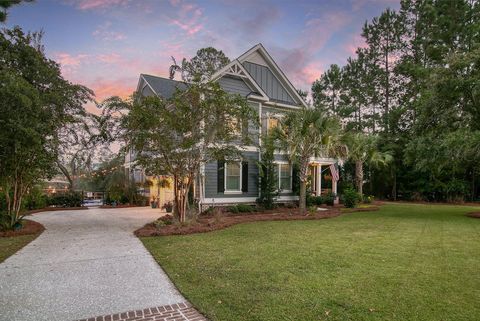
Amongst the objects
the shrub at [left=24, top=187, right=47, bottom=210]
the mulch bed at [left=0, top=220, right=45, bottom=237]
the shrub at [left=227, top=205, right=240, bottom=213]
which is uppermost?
the shrub at [left=24, top=187, right=47, bottom=210]

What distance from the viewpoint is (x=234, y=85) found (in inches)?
581

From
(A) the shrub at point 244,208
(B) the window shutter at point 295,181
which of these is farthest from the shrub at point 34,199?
(B) the window shutter at point 295,181

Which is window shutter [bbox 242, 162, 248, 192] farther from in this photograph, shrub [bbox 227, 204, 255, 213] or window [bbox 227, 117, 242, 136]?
window [bbox 227, 117, 242, 136]

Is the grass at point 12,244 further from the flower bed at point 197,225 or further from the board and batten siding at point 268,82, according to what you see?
the board and batten siding at point 268,82

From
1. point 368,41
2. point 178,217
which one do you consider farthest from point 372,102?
point 178,217

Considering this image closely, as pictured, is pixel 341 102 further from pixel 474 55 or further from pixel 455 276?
pixel 455 276

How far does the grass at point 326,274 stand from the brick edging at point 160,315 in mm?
154

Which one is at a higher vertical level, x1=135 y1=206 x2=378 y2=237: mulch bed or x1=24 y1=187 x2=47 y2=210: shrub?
x1=24 y1=187 x2=47 y2=210: shrub

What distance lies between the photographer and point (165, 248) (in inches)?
285

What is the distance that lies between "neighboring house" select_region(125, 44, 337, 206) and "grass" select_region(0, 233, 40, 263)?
487 cm

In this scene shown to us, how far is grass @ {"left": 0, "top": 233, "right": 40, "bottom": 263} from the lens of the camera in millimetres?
6781

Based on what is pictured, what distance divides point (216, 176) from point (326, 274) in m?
9.41

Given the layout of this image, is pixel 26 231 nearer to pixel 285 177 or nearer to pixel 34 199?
pixel 34 199

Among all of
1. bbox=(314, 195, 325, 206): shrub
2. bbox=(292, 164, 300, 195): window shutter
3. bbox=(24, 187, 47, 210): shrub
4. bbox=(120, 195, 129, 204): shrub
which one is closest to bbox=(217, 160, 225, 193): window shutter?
bbox=(292, 164, 300, 195): window shutter
